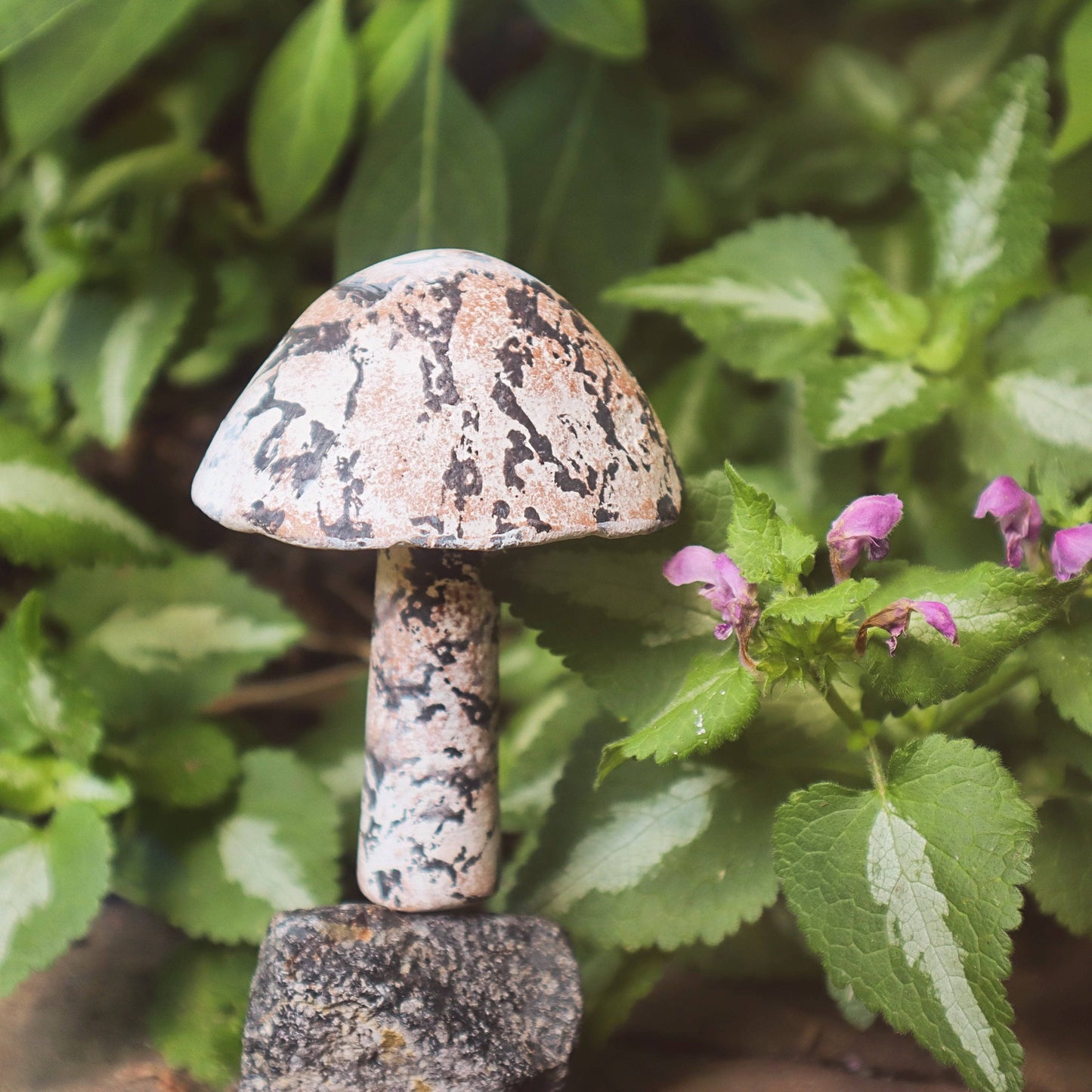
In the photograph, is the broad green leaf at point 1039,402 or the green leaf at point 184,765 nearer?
the broad green leaf at point 1039,402

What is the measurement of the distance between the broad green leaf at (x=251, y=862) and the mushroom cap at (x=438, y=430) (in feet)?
1.64

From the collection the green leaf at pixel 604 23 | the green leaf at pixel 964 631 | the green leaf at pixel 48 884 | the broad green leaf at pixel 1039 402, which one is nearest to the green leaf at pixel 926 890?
the green leaf at pixel 964 631

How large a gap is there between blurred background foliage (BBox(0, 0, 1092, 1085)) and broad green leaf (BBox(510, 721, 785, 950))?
0.08 metres

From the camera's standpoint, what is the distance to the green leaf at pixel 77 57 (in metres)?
1.31

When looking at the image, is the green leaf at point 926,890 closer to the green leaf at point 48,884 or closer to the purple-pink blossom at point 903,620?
the purple-pink blossom at point 903,620

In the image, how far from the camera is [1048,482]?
101 cm

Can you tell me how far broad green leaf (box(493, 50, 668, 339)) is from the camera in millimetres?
1628

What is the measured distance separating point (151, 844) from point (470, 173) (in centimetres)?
104

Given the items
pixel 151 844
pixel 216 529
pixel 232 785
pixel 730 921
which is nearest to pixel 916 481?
pixel 730 921

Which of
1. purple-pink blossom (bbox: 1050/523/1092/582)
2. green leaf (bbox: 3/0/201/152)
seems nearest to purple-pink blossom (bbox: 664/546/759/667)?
purple-pink blossom (bbox: 1050/523/1092/582)

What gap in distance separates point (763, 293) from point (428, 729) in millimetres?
716

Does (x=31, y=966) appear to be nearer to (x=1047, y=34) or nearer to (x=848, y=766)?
(x=848, y=766)

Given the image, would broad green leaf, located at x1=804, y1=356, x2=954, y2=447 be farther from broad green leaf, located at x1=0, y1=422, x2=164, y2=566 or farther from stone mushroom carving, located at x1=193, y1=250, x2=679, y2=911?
broad green leaf, located at x1=0, y1=422, x2=164, y2=566

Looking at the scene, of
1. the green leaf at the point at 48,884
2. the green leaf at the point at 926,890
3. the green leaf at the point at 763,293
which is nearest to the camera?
the green leaf at the point at 926,890
